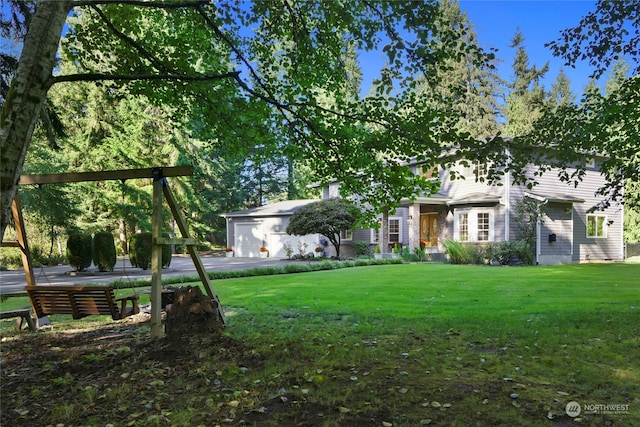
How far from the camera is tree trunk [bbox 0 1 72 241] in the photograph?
133 inches

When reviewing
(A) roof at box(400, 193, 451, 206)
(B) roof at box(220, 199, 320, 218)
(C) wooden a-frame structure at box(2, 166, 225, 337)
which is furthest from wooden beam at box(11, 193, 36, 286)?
(B) roof at box(220, 199, 320, 218)

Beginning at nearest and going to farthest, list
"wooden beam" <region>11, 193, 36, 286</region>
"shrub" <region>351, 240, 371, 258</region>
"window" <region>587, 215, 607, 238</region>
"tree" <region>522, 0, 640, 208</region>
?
"tree" <region>522, 0, 640, 208</region> → "wooden beam" <region>11, 193, 36, 286</region> → "window" <region>587, 215, 607, 238</region> → "shrub" <region>351, 240, 371, 258</region>

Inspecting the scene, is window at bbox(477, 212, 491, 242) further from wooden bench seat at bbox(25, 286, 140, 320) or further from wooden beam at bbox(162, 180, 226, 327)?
wooden bench seat at bbox(25, 286, 140, 320)

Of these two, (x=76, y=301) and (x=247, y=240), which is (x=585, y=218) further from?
(x=76, y=301)

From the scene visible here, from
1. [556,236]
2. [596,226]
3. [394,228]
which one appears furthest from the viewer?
[394,228]

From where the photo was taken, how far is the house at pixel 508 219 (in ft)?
63.5

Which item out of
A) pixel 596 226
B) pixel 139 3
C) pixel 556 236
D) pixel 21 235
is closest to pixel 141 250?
pixel 21 235

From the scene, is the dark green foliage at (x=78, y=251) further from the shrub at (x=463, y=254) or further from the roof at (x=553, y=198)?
the roof at (x=553, y=198)

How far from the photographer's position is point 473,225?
2031cm

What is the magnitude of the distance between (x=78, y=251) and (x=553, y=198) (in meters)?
20.3

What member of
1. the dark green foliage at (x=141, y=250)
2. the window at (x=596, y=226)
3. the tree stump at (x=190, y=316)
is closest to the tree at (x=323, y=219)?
the dark green foliage at (x=141, y=250)

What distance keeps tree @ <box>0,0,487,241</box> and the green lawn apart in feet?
6.94

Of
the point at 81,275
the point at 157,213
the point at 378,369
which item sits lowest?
the point at 81,275

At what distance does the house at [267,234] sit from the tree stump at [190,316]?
20475 millimetres
